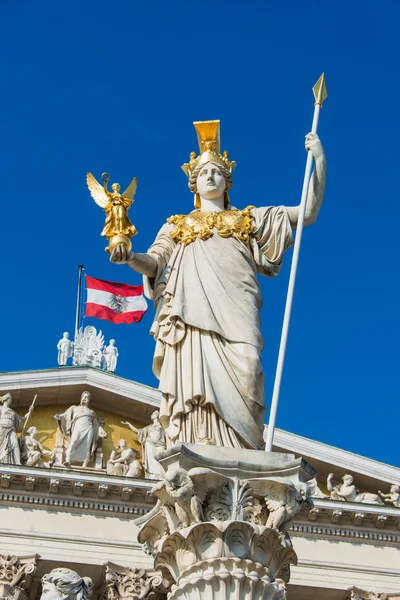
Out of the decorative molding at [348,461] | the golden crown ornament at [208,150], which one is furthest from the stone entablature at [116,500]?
the golden crown ornament at [208,150]

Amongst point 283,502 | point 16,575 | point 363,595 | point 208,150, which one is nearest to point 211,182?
point 208,150

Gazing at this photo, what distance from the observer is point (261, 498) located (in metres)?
8.12

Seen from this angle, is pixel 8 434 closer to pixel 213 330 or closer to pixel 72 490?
pixel 72 490

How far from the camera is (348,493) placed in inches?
1169

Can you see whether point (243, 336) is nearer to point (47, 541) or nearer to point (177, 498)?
point (177, 498)

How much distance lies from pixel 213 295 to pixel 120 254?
0.67 metres

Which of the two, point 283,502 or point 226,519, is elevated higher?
point 283,502

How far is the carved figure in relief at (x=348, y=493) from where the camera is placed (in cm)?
2961

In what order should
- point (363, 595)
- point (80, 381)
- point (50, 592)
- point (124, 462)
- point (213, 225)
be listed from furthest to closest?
point (80, 381)
point (124, 462)
point (363, 595)
point (213, 225)
point (50, 592)

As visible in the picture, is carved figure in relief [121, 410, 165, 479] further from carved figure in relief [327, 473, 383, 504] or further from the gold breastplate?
the gold breastplate

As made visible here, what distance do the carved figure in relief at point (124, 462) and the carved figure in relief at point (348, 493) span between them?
4.28 metres

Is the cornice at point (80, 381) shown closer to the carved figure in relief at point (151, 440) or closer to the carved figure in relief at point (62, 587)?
the carved figure in relief at point (151, 440)

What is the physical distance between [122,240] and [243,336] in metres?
1.04

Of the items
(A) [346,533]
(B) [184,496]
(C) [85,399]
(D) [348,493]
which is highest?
(C) [85,399]
